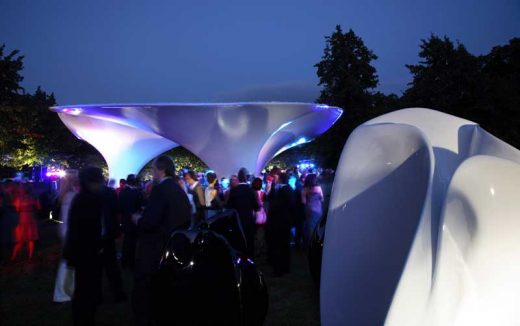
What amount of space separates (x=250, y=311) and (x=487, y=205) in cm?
258

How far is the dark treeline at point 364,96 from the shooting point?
23.0 meters

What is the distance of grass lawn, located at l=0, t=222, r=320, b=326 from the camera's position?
5965 mm

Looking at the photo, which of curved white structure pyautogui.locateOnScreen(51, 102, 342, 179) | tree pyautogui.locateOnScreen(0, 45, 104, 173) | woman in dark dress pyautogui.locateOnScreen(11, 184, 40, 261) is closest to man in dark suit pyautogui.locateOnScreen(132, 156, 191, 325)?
woman in dark dress pyautogui.locateOnScreen(11, 184, 40, 261)

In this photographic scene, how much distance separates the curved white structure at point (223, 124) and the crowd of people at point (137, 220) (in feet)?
33.7

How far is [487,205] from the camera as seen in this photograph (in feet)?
8.28

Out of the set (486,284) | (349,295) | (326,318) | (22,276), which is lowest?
(22,276)

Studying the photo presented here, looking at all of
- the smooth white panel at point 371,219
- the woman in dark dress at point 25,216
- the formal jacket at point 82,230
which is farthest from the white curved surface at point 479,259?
the woman in dark dress at point 25,216

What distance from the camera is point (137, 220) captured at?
197 inches

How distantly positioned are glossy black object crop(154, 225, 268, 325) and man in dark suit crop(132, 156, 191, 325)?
1.66 ft

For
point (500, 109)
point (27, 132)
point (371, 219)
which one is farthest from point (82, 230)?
point (27, 132)

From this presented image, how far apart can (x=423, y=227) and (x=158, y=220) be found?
9.80 feet

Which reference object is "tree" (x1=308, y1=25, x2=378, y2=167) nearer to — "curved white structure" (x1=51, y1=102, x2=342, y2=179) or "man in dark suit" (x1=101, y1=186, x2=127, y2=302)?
"curved white structure" (x1=51, y1=102, x2=342, y2=179)

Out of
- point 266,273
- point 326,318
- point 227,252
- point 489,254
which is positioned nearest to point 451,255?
point 489,254

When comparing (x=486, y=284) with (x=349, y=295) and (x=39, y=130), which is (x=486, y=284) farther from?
(x=39, y=130)
